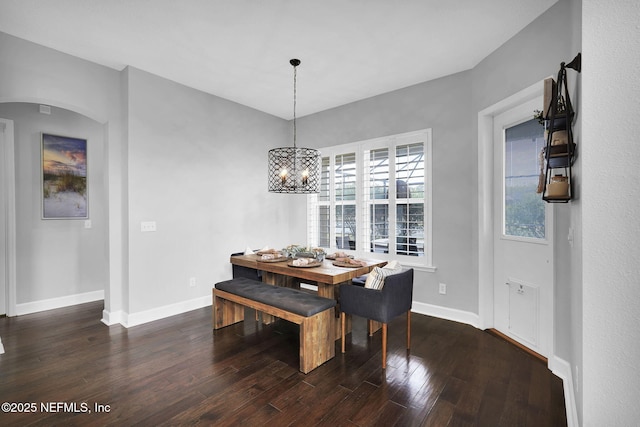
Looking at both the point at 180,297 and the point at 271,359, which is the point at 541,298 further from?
the point at 180,297

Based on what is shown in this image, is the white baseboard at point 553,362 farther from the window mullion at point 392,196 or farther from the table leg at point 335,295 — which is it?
the table leg at point 335,295

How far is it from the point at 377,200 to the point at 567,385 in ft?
8.82

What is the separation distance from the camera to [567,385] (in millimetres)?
2088

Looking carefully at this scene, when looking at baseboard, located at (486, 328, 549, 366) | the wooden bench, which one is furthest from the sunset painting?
baseboard, located at (486, 328, 549, 366)

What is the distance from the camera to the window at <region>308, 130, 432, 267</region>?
3801 millimetres

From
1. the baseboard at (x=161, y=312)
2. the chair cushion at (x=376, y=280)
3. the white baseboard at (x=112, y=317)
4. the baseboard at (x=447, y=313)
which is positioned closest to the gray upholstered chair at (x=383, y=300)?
the chair cushion at (x=376, y=280)

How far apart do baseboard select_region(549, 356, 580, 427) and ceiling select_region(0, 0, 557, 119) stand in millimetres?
2758

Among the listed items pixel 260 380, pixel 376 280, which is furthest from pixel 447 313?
pixel 260 380

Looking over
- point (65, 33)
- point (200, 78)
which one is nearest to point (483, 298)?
point (200, 78)

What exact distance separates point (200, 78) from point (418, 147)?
9.28 ft

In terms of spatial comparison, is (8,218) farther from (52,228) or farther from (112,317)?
(112,317)

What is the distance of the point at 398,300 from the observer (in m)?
2.61

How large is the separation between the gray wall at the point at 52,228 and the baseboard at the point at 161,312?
0.49 m

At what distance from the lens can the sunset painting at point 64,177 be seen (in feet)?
12.6
